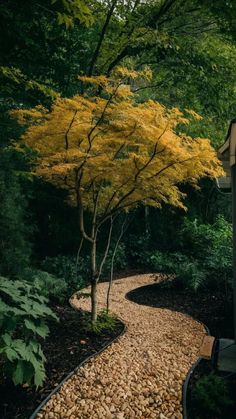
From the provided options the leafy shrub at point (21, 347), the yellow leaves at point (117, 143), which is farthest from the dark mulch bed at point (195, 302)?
the leafy shrub at point (21, 347)

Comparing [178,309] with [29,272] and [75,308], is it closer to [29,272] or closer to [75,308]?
[75,308]

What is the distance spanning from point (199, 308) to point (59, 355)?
3287 mm

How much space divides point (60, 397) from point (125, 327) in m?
1.98

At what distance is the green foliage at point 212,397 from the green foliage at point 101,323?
6.22 ft

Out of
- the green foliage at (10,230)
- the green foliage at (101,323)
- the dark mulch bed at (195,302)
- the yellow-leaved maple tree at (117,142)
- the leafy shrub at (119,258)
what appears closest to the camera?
the yellow-leaved maple tree at (117,142)

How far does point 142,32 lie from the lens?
6.43 metres

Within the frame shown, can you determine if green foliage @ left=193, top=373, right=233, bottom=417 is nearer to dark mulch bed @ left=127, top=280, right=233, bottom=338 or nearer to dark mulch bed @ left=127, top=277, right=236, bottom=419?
dark mulch bed @ left=127, top=277, right=236, bottom=419

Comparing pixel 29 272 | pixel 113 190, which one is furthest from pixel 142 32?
pixel 29 272

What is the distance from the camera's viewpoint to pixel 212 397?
2986 mm

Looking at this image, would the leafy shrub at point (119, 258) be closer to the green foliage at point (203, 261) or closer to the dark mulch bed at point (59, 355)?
the green foliage at point (203, 261)

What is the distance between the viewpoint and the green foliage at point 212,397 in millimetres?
2915

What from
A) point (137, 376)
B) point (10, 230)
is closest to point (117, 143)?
point (137, 376)

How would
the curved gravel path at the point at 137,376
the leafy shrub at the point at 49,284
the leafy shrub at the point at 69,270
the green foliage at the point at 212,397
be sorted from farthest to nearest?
the leafy shrub at the point at 69,270 → the leafy shrub at the point at 49,284 → the curved gravel path at the point at 137,376 → the green foliage at the point at 212,397

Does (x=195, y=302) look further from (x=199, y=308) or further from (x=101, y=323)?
(x=101, y=323)
